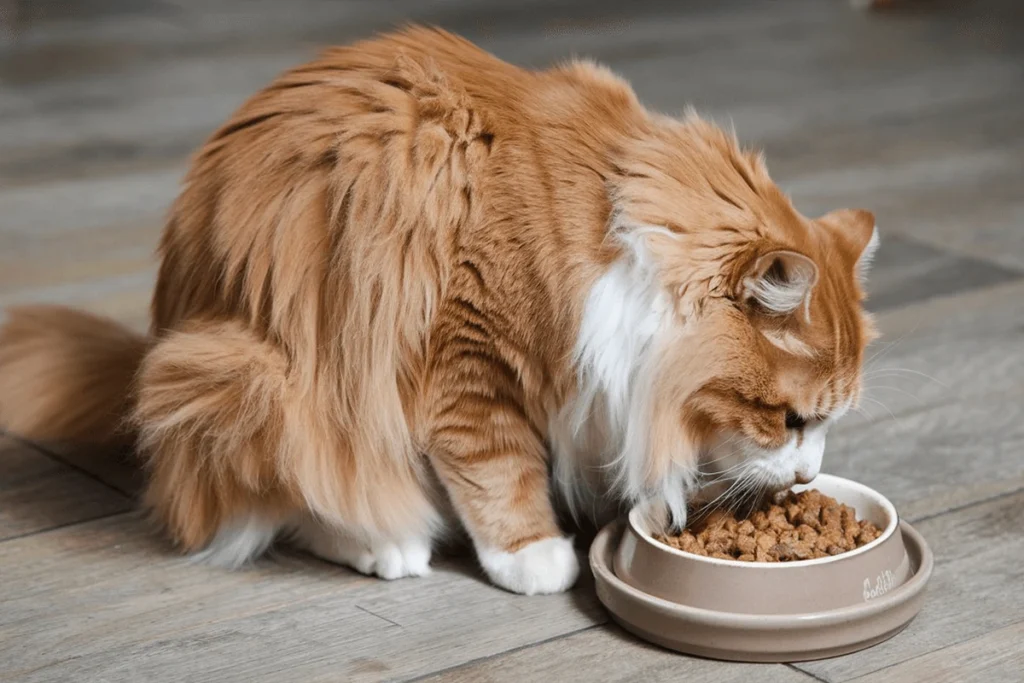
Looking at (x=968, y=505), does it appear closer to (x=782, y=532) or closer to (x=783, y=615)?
(x=782, y=532)

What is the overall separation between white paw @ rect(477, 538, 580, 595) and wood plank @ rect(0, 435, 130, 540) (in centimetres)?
59

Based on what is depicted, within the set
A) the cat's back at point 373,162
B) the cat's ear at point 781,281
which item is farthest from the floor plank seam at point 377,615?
the cat's ear at point 781,281

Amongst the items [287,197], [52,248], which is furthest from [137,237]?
[287,197]

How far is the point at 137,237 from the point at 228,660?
1.76m

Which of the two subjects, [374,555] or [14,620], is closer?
[14,620]

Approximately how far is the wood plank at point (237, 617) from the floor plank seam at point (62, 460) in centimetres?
15

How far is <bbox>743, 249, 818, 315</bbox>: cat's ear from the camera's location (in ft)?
5.07

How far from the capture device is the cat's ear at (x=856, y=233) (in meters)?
1.76

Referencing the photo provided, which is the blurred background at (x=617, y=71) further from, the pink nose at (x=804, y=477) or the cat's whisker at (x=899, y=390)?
the pink nose at (x=804, y=477)

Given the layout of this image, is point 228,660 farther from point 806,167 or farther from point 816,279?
point 806,167

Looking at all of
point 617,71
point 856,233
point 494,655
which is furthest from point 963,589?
point 617,71

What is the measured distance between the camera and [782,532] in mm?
1678

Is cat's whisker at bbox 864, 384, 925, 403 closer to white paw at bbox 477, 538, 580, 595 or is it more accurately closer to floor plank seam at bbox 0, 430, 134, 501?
white paw at bbox 477, 538, 580, 595

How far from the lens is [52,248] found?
3.11 m
